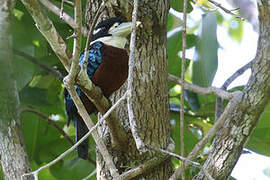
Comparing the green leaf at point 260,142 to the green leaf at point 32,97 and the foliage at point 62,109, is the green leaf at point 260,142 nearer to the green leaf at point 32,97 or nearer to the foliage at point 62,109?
the foliage at point 62,109

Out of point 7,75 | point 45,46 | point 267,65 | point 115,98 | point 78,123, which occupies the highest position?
point 7,75

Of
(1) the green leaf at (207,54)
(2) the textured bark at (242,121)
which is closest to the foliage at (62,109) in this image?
(1) the green leaf at (207,54)

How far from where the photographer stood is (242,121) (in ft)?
7.41

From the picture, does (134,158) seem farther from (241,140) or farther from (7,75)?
(7,75)

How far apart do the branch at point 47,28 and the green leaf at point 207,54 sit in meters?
1.94

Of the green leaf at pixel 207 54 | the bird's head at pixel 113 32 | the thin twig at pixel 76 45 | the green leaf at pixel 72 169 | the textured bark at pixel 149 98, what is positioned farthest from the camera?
the green leaf at pixel 72 169

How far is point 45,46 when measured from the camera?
139 inches

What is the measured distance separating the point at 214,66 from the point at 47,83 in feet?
4.64

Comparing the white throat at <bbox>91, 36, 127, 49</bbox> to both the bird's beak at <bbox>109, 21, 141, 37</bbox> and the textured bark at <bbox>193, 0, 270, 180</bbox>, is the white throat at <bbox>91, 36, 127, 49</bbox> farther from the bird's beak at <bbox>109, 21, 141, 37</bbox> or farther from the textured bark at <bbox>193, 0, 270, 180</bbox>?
the textured bark at <bbox>193, 0, 270, 180</bbox>

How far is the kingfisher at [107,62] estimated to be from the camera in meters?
3.24

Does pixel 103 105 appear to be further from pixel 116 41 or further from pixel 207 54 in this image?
pixel 207 54

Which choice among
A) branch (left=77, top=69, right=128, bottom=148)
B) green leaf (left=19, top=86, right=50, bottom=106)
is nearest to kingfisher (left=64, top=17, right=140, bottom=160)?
green leaf (left=19, top=86, right=50, bottom=106)

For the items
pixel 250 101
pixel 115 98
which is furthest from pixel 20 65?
pixel 115 98

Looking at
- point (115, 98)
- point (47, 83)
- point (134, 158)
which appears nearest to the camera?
point (134, 158)
